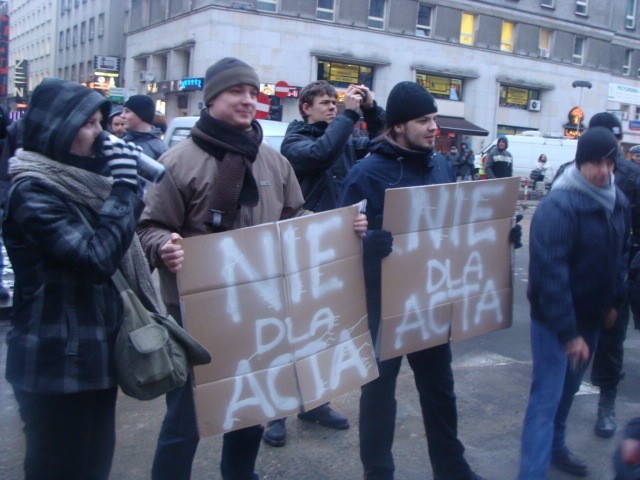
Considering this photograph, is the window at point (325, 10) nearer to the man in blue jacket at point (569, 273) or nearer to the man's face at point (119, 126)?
the man's face at point (119, 126)

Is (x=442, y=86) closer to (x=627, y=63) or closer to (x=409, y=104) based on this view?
(x=627, y=63)

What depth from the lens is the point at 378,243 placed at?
3.10 metres

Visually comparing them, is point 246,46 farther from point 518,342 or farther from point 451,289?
point 451,289

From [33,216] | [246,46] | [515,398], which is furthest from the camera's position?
[246,46]

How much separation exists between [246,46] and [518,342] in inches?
990

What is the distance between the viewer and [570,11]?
1533 inches

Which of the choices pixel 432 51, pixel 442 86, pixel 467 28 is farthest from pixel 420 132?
pixel 467 28

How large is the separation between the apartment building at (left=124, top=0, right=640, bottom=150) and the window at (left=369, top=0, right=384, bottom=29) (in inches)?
2.3

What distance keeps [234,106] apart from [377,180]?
0.80 meters

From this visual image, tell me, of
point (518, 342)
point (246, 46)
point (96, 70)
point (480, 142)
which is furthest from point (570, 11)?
point (518, 342)

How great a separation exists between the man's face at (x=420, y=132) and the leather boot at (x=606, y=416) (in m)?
2.18

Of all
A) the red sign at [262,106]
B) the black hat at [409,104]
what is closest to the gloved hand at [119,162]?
the black hat at [409,104]

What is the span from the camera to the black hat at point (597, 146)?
10.4 feet

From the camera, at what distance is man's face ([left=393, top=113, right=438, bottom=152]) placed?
10.8ft
